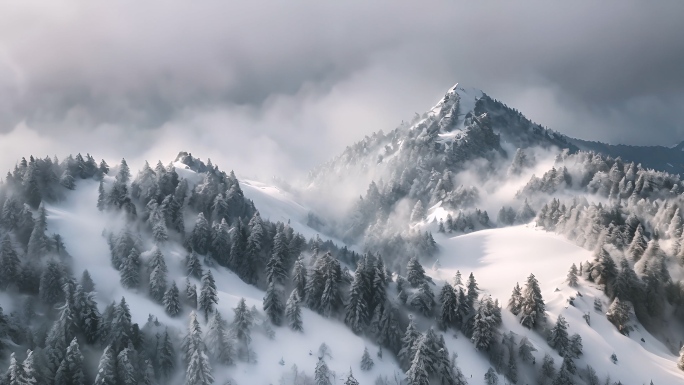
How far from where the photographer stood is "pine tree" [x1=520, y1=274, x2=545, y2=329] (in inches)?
4067

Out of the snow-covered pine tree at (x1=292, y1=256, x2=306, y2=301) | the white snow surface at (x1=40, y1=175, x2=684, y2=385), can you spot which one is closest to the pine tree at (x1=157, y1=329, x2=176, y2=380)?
the white snow surface at (x1=40, y1=175, x2=684, y2=385)

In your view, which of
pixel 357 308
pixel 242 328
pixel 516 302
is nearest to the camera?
pixel 242 328

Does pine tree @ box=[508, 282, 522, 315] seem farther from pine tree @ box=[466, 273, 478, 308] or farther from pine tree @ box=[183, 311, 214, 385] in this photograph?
pine tree @ box=[183, 311, 214, 385]

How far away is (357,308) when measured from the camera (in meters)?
95.4

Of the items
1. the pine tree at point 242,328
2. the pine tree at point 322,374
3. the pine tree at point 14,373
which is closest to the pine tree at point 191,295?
the pine tree at point 242,328

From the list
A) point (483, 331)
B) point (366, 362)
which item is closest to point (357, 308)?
point (366, 362)

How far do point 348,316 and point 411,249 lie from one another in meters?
86.9

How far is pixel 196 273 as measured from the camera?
102 m

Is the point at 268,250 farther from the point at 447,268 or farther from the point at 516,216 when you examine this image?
the point at 516,216

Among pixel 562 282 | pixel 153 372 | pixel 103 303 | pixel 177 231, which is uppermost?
pixel 562 282

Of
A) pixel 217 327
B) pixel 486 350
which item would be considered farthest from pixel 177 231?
pixel 486 350

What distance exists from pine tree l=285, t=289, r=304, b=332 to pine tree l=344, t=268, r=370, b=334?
9.99 meters

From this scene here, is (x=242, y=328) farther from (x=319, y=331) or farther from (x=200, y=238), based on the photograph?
(x=200, y=238)

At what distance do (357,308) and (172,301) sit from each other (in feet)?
120
